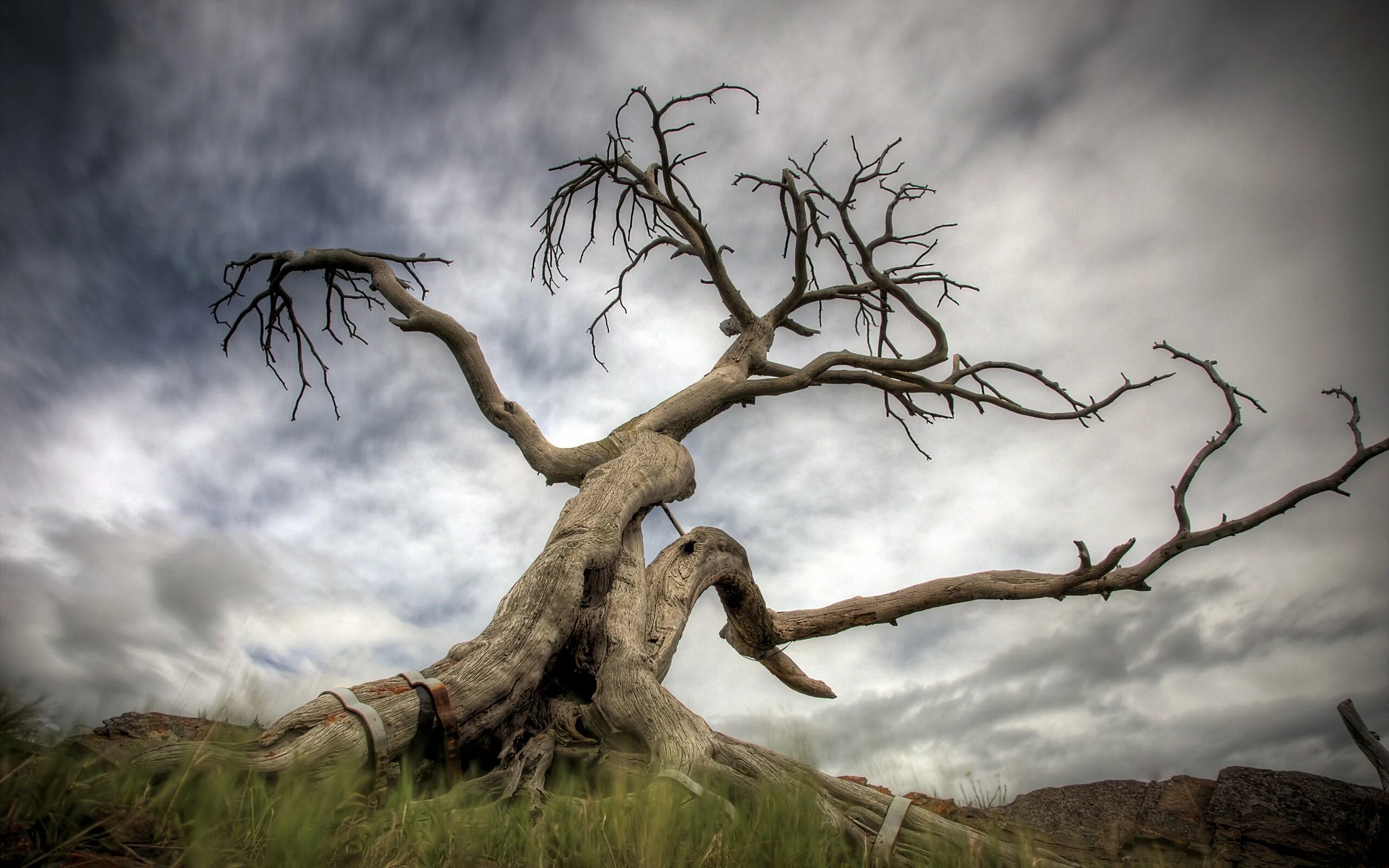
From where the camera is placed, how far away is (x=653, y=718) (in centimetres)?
344

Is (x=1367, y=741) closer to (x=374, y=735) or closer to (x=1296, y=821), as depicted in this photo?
(x=1296, y=821)

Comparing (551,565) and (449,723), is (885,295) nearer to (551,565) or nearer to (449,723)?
(551,565)

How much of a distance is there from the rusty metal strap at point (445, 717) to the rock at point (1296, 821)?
12.9 ft

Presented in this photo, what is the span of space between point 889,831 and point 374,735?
2.04 meters

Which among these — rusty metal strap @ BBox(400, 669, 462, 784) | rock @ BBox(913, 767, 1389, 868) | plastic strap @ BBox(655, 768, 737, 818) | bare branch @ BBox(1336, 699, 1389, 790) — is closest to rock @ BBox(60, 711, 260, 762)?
rusty metal strap @ BBox(400, 669, 462, 784)

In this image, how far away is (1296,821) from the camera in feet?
13.2

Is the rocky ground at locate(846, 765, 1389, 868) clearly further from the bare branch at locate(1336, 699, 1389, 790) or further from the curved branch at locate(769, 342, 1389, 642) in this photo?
the curved branch at locate(769, 342, 1389, 642)

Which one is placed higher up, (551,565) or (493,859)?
(551,565)

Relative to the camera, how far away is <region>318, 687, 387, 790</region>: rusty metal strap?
273 centimetres

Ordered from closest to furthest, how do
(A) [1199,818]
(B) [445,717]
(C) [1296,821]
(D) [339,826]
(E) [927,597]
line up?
(D) [339,826] < (B) [445,717] < (C) [1296,821] < (A) [1199,818] < (E) [927,597]

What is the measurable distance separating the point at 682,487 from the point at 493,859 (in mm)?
3815

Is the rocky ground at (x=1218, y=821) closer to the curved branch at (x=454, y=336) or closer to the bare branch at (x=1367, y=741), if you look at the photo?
the bare branch at (x=1367, y=741)

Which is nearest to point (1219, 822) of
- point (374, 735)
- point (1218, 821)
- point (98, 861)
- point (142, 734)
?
point (1218, 821)

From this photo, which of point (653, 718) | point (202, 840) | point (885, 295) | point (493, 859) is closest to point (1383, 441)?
point (885, 295)
